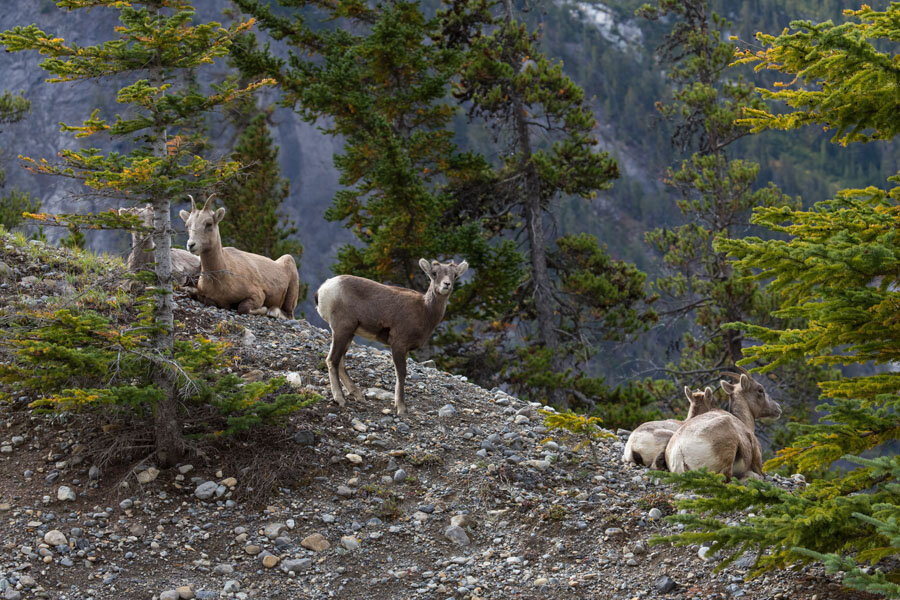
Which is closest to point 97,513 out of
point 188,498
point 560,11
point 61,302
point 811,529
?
point 188,498

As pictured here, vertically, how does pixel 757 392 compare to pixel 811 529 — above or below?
below

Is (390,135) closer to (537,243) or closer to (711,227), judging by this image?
(537,243)

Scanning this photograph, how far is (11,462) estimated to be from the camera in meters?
7.80

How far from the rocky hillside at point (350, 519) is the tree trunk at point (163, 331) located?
268mm

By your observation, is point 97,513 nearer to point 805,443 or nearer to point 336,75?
point 805,443

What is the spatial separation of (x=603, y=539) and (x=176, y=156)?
5.38 meters

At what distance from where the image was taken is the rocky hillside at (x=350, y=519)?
6699mm

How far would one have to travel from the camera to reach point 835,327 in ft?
17.8

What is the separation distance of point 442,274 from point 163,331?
3406 millimetres

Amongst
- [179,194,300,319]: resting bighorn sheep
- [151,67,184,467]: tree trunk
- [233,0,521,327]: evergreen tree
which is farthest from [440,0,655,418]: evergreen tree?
[151,67,184,467]: tree trunk

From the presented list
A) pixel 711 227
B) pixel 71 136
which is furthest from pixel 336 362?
pixel 71 136

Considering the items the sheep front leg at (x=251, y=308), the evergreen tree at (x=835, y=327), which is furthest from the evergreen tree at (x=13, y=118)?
the evergreen tree at (x=835, y=327)

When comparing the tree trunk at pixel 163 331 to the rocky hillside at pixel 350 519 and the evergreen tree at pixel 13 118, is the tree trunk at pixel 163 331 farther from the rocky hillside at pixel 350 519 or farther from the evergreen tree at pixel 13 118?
the evergreen tree at pixel 13 118

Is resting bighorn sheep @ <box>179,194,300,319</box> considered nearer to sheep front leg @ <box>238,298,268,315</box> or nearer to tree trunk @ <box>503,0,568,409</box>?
sheep front leg @ <box>238,298,268,315</box>
